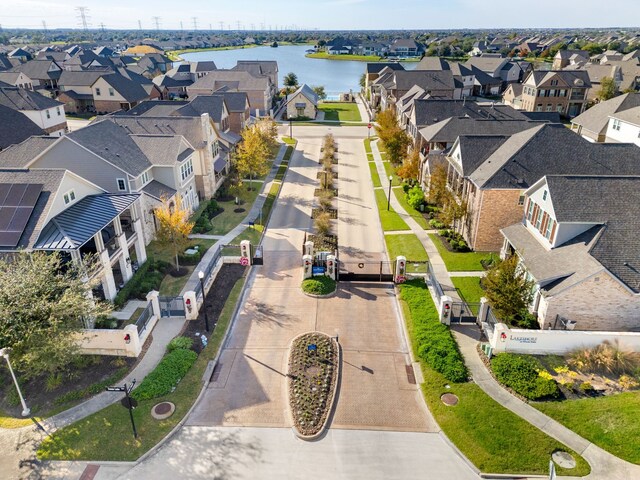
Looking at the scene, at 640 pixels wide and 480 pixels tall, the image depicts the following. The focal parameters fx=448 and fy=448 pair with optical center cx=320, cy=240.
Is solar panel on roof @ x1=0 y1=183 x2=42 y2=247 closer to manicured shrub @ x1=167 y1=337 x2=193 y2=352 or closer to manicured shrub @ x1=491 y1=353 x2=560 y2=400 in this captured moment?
manicured shrub @ x1=167 y1=337 x2=193 y2=352

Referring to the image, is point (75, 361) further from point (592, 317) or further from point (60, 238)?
point (592, 317)

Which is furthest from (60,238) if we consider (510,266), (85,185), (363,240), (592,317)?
(592,317)

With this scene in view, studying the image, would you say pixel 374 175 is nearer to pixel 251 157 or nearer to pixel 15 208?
pixel 251 157

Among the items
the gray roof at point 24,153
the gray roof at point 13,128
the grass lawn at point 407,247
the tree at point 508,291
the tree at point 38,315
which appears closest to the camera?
the tree at point 38,315

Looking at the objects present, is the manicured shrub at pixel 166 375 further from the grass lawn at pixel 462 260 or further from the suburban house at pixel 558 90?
the suburban house at pixel 558 90

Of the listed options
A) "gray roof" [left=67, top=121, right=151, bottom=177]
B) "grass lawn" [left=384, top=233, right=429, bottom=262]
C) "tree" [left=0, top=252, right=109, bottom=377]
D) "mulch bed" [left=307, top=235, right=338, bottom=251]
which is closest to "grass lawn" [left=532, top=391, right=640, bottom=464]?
"grass lawn" [left=384, top=233, right=429, bottom=262]

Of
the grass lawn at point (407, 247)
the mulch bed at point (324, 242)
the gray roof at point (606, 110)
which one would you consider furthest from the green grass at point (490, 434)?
the gray roof at point (606, 110)
